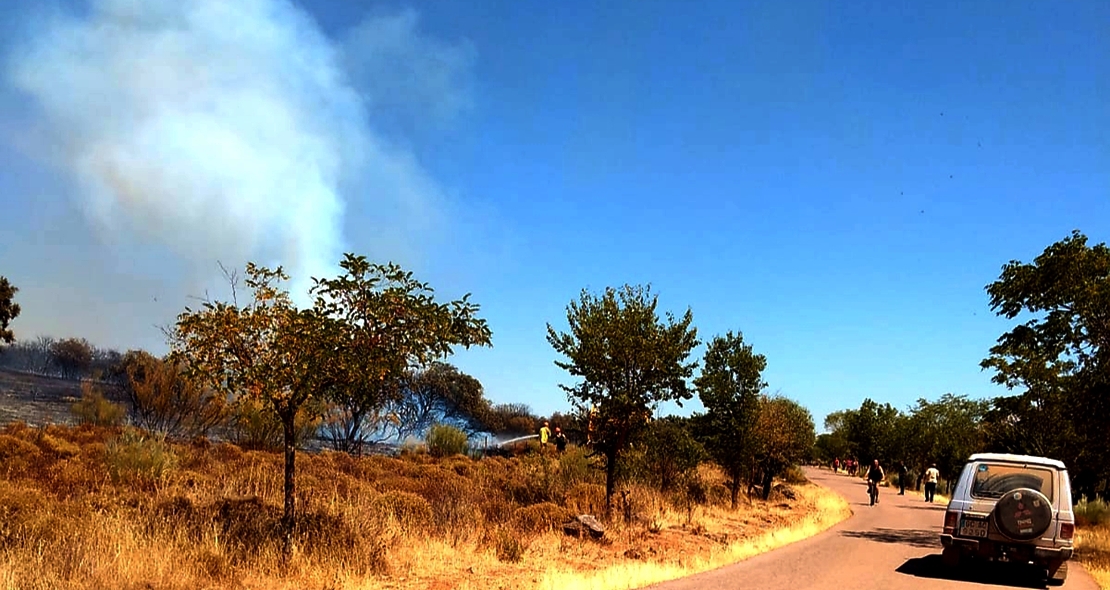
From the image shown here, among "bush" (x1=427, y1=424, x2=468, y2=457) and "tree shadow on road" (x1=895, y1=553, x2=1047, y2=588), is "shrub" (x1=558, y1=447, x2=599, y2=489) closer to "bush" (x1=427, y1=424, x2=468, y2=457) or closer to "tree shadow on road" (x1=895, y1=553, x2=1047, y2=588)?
"bush" (x1=427, y1=424, x2=468, y2=457)

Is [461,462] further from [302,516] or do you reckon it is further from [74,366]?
[74,366]

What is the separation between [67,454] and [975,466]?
63.0ft

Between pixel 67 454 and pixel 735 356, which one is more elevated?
pixel 735 356

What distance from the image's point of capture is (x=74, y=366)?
203 feet

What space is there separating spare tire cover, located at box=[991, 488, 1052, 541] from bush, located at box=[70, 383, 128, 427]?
1060 inches

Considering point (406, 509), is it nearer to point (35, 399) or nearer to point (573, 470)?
point (573, 470)

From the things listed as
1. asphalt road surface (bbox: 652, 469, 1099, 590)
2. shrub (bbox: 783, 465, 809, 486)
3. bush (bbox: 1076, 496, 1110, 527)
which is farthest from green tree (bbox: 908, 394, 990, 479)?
asphalt road surface (bbox: 652, 469, 1099, 590)

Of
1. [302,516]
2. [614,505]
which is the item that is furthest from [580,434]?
[302,516]

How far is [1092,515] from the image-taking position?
26.2 m

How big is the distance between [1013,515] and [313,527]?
10.7 meters

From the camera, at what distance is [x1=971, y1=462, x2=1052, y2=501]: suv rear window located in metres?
12.3

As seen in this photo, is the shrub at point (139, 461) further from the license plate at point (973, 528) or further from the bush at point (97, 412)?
the license plate at point (973, 528)

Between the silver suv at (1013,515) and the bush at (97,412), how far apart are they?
26338mm

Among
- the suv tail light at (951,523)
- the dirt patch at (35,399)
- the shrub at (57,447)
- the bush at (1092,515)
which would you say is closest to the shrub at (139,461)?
the shrub at (57,447)
